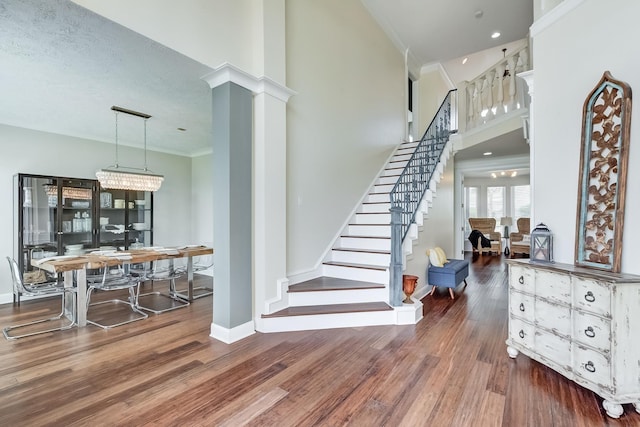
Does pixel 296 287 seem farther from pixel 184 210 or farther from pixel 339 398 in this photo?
pixel 184 210

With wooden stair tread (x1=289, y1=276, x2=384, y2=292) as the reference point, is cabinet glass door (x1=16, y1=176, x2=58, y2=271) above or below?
above

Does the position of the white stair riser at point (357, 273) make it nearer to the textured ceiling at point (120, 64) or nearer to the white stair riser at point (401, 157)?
the textured ceiling at point (120, 64)

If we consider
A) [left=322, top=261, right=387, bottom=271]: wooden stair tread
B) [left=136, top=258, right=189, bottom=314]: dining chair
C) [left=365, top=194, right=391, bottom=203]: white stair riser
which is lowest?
[left=136, top=258, right=189, bottom=314]: dining chair

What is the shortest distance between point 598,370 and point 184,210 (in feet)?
22.7

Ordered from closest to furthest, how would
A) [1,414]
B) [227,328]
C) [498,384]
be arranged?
[1,414] → [498,384] → [227,328]

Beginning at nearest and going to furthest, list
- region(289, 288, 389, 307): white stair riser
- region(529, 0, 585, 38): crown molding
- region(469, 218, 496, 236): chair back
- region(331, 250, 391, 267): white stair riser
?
region(529, 0, 585, 38): crown molding, region(289, 288, 389, 307): white stair riser, region(331, 250, 391, 267): white stair riser, region(469, 218, 496, 236): chair back

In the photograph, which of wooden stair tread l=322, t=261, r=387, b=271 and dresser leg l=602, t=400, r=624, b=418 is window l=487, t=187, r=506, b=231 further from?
dresser leg l=602, t=400, r=624, b=418

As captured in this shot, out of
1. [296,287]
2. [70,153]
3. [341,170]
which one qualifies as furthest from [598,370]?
[70,153]

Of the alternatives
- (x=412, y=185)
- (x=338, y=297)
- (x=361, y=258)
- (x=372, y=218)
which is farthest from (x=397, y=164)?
(x=338, y=297)

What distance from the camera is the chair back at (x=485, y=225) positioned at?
9711 mm

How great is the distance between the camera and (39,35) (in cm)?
224

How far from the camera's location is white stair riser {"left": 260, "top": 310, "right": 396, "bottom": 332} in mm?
3062

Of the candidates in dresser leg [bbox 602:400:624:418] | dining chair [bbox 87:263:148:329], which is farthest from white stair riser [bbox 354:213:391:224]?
dining chair [bbox 87:263:148:329]

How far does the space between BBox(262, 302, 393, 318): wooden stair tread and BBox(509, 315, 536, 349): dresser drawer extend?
118 cm
